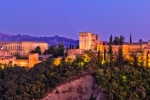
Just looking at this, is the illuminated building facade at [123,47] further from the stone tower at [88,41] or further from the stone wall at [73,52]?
the stone wall at [73,52]

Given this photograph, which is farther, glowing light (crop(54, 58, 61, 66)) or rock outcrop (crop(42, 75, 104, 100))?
glowing light (crop(54, 58, 61, 66))

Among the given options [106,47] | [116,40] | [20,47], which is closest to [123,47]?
[106,47]

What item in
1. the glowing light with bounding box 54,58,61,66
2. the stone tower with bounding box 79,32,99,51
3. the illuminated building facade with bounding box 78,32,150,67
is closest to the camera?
the illuminated building facade with bounding box 78,32,150,67

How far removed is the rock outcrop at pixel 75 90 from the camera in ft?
174

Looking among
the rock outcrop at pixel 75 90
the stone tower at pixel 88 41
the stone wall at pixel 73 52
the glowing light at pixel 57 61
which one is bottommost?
the rock outcrop at pixel 75 90

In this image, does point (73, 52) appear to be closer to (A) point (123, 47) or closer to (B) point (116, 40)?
(A) point (123, 47)

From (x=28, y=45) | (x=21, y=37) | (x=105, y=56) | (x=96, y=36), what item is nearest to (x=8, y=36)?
(x=21, y=37)

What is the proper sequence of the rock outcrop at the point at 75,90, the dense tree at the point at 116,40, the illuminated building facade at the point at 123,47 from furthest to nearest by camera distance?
the dense tree at the point at 116,40 < the illuminated building facade at the point at 123,47 < the rock outcrop at the point at 75,90

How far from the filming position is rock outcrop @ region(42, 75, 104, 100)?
174 feet

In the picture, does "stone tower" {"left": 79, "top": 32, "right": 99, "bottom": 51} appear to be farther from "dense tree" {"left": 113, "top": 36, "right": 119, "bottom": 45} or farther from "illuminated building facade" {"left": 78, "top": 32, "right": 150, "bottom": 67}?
"dense tree" {"left": 113, "top": 36, "right": 119, "bottom": 45}

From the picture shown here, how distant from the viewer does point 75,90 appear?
53.3 meters

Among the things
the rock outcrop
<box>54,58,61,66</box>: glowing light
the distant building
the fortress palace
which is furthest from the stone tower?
the distant building

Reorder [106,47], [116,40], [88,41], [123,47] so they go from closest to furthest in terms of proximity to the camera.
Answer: [123,47] < [106,47] < [88,41] < [116,40]

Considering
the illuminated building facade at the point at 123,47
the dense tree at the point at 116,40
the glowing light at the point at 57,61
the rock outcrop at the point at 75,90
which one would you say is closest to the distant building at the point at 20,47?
the illuminated building facade at the point at 123,47
